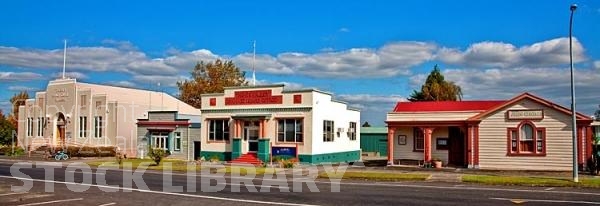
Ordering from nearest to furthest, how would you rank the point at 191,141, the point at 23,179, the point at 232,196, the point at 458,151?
the point at 232,196, the point at 23,179, the point at 458,151, the point at 191,141

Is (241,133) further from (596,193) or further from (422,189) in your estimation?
(596,193)

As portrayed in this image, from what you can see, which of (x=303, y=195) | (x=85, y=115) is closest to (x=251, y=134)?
(x=85, y=115)

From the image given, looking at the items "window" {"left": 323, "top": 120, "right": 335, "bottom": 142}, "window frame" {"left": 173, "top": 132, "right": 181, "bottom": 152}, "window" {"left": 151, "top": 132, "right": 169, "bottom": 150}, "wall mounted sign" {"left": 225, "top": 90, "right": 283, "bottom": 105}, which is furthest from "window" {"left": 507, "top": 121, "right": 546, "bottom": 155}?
"window" {"left": 151, "top": 132, "right": 169, "bottom": 150}

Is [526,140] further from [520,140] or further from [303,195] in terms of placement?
[303,195]

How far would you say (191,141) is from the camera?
4506 cm

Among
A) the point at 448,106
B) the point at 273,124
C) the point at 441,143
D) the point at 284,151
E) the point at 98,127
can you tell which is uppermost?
the point at 448,106

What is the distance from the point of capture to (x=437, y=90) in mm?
64688

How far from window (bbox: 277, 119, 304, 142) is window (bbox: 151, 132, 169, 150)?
11.7m

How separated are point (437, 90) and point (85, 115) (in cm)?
3792

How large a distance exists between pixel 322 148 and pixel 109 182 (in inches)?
748

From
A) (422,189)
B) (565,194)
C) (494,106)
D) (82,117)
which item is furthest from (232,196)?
(82,117)

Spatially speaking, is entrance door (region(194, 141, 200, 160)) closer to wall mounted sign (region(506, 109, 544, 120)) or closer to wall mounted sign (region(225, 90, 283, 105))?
wall mounted sign (region(225, 90, 283, 105))

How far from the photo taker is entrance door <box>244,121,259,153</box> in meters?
40.5

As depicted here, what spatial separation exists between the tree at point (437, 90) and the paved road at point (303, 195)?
141 feet
